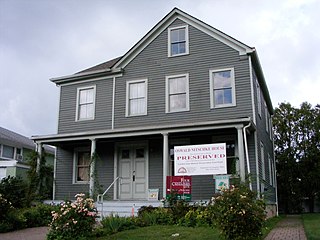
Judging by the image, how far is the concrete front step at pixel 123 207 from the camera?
41.5 feet

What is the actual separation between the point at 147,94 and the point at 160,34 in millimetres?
2807

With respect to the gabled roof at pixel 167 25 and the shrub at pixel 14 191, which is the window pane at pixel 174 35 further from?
the shrub at pixel 14 191

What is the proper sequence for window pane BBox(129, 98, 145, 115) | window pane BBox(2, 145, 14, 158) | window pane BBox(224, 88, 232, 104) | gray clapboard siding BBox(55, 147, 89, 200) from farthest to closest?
window pane BBox(2, 145, 14, 158) < gray clapboard siding BBox(55, 147, 89, 200) < window pane BBox(129, 98, 145, 115) < window pane BBox(224, 88, 232, 104)

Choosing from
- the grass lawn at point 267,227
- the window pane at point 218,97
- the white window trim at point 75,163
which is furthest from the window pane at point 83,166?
the grass lawn at point 267,227

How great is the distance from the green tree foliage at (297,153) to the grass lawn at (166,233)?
16144mm

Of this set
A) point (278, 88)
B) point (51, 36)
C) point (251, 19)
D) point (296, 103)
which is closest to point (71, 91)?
point (51, 36)

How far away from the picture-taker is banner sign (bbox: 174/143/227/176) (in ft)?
38.4

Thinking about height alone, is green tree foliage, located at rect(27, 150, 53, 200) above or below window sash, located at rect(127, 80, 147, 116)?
below

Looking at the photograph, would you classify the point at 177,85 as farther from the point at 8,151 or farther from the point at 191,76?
the point at 8,151

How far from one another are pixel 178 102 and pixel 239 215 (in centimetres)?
866

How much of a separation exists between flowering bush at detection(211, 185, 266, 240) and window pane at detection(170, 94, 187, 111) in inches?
318

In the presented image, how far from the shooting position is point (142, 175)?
49.9ft

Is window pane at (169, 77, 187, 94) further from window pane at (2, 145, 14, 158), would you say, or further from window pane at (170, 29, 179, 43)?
window pane at (2, 145, 14, 158)

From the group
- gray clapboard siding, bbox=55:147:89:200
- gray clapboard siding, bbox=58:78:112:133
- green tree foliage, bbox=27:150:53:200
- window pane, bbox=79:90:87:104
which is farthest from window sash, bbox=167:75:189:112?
green tree foliage, bbox=27:150:53:200
